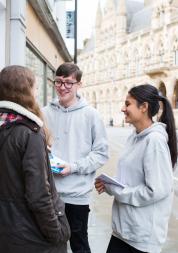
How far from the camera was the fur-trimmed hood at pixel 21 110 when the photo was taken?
2.82m

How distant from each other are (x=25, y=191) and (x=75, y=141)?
65.2 inches

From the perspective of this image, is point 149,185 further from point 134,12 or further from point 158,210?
point 134,12

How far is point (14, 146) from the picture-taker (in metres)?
2.77

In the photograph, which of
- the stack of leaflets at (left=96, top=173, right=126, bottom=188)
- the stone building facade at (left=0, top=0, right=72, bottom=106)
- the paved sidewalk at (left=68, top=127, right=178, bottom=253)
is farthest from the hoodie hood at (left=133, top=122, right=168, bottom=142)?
the stone building facade at (left=0, top=0, right=72, bottom=106)

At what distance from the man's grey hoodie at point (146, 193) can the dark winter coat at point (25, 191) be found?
66 cm

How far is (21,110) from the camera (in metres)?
2.82

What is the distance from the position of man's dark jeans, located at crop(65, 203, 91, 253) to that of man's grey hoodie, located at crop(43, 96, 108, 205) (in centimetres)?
7

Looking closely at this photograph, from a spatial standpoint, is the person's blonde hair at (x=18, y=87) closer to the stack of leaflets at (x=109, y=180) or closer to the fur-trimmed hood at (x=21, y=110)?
the fur-trimmed hood at (x=21, y=110)

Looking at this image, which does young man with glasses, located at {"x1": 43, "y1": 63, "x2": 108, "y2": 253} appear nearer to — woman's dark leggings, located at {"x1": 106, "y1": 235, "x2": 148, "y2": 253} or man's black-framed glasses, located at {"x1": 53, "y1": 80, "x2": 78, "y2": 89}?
man's black-framed glasses, located at {"x1": 53, "y1": 80, "x2": 78, "y2": 89}

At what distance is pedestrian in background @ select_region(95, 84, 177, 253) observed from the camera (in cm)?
326

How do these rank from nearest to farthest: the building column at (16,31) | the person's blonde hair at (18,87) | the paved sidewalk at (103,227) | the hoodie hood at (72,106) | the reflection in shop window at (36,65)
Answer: the person's blonde hair at (18,87) < the hoodie hood at (72,106) < the paved sidewalk at (103,227) < the building column at (16,31) < the reflection in shop window at (36,65)

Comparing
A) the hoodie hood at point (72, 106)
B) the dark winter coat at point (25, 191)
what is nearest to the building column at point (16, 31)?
the hoodie hood at point (72, 106)

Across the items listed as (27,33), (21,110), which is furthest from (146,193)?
(27,33)

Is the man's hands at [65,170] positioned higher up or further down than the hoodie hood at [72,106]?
further down
